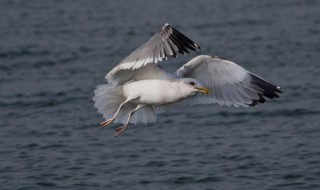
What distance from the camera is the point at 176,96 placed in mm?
9883

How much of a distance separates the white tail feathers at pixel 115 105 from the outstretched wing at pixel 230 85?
0.51m

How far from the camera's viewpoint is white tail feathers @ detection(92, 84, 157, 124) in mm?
10406

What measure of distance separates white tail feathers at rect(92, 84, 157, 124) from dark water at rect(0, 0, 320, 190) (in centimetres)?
96

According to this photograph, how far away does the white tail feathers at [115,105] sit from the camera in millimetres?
10406

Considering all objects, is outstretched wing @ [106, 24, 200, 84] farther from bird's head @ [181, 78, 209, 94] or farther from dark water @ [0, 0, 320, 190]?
dark water @ [0, 0, 320, 190]

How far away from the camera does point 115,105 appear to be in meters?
10.6

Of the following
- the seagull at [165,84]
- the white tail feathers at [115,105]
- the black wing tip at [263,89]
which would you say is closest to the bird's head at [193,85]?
the seagull at [165,84]

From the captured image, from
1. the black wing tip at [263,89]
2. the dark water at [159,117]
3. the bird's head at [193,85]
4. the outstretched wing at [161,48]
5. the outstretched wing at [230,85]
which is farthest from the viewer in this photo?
the dark water at [159,117]

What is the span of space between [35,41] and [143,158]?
6290 millimetres

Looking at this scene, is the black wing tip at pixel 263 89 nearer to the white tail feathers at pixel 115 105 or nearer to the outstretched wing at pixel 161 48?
the white tail feathers at pixel 115 105

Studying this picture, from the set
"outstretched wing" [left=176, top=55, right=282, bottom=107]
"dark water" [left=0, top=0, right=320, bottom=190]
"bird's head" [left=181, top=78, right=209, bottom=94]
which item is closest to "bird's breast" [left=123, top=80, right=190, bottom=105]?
"bird's head" [left=181, top=78, right=209, bottom=94]

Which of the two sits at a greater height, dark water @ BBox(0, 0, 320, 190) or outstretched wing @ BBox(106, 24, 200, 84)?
outstretched wing @ BBox(106, 24, 200, 84)

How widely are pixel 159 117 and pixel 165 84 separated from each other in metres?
4.11

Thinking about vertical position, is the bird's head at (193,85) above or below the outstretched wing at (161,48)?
below
